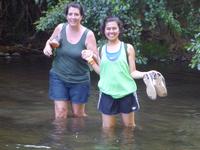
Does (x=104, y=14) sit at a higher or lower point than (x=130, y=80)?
higher

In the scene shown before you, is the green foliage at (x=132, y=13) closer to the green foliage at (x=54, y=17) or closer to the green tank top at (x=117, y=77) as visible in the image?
the green foliage at (x=54, y=17)

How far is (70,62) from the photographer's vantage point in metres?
7.30

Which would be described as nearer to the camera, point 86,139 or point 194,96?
point 86,139

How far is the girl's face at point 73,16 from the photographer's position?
7.15 m

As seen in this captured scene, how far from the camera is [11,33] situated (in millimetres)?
19172

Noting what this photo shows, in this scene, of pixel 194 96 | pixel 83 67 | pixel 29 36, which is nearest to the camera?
pixel 83 67

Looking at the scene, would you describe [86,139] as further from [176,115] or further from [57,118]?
[176,115]

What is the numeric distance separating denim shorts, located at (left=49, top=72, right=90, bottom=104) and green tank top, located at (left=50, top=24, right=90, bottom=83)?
0.06m

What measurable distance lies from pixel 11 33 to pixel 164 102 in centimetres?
1038

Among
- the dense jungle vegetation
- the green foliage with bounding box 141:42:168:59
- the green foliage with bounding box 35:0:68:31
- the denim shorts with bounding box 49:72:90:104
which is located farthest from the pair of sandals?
the green foliage with bounding box 141:42:168:59

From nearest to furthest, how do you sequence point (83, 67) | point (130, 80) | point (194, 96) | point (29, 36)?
point (130, 80), point (83, 67), point (194, 96), point (29, 36)

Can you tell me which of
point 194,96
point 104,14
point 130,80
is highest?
point 104,14

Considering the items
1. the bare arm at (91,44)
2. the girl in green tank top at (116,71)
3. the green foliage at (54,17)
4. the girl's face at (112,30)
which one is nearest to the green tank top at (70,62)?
the bare arm at (91,44)

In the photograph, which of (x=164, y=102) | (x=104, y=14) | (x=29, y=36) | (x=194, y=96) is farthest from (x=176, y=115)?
(x=29, y=36)
